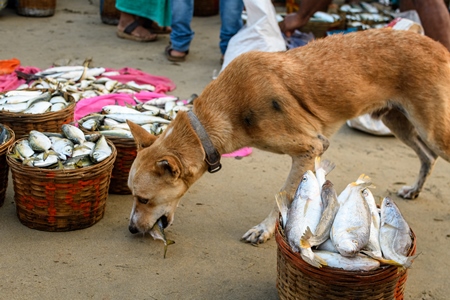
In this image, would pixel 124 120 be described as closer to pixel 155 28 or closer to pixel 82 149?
pixel 82 149

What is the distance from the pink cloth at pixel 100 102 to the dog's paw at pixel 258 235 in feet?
7.19

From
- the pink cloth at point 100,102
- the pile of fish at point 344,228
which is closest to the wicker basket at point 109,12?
the pink cloth at point 100,102

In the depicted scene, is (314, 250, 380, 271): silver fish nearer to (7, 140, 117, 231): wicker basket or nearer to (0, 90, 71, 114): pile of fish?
(7, 140, 117, 231): wicker basket

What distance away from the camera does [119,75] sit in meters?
7.09

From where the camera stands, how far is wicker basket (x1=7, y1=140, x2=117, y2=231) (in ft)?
12.9

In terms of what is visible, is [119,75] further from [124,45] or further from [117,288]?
[117,288]

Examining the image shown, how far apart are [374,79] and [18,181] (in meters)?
2.62

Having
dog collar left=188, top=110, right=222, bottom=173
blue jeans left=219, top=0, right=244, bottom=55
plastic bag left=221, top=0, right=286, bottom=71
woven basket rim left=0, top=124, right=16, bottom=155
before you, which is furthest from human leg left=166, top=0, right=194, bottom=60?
dog collar left=188, top=110, right=222, bottom=173

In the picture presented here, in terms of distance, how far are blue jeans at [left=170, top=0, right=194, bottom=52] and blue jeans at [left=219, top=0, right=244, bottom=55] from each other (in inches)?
17.9

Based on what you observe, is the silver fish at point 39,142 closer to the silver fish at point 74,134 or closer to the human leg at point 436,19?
the silver fish at point 74,134

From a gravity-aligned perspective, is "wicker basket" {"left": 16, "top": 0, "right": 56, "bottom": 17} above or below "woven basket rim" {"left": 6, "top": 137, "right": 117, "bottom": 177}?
below

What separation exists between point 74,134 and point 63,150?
0.27 m

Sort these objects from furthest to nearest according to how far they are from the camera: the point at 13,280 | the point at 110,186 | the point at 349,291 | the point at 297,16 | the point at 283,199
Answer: the point at 297,16 → the point at 110,186 → the point at 13,280 → the point at 283,199 → the point at 349,291

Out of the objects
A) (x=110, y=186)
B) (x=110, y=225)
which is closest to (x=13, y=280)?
(x=110, y=225)
